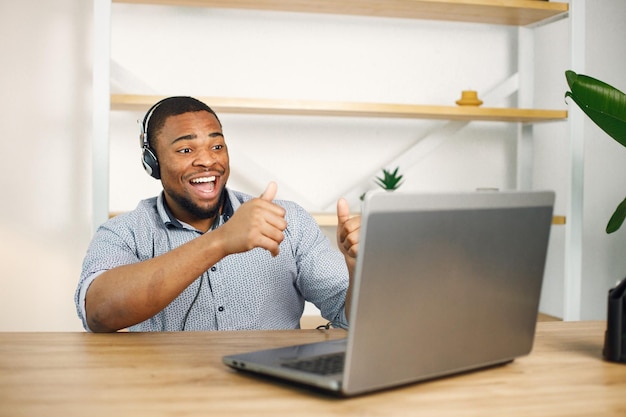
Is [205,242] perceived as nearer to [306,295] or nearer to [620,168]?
[306,295]

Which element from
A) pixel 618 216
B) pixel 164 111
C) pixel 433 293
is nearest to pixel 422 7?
pixel 618 216

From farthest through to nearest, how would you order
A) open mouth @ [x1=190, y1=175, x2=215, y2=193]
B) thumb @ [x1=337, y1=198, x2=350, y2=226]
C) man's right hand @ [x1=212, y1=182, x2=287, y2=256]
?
open mouth @ [x1=190, y1=175, x2=215, y2=193], thumb @ [x1=337, y1=198, x2=350, y2=226], man's right hand @ [x1=212, y1=182, x2=287, y2=256]

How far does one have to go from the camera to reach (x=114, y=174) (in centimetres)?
307

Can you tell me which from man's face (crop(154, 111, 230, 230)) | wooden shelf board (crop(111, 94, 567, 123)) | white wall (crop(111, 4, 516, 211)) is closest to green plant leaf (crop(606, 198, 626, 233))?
wooden shelf board (crop(111, 94, 567, 123))

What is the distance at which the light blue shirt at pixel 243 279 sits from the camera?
1.91m

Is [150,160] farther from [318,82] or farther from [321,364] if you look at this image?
[318,82]

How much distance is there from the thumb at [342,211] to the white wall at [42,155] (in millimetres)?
1840

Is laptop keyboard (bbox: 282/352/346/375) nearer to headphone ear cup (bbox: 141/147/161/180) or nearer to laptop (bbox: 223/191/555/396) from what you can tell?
laptop (bbox: 223/191/555/396)

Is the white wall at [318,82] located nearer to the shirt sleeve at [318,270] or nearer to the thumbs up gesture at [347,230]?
the shirt sleeve at [318,270]

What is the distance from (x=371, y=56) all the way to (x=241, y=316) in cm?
171

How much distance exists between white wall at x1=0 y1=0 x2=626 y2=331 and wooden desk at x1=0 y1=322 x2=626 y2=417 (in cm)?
183

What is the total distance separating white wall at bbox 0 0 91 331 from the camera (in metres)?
3.01

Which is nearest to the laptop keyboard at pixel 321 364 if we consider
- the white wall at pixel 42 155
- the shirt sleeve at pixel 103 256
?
the shirt sleeve at pixel 103 256

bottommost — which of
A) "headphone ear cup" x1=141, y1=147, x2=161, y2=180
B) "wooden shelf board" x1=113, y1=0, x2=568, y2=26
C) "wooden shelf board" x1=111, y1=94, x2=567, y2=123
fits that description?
"headphone ear cup" x1=141, y1=147, x2=161, y2=180
